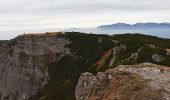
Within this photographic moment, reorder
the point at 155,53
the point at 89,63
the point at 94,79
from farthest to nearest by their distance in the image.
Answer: the point at 89,63
the point at 155,53
the point at 94,79

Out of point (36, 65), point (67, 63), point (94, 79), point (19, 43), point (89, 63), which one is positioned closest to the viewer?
point (94, 79)

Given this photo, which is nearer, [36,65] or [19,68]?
[36,65]

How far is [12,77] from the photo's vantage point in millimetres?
113812

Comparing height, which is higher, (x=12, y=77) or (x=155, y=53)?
(x=155, y=53)

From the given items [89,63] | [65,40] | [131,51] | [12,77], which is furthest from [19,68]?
[131,51]

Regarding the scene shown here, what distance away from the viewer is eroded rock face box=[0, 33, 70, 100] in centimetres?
10056

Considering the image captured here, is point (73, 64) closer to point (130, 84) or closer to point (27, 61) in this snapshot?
point (27, 61)

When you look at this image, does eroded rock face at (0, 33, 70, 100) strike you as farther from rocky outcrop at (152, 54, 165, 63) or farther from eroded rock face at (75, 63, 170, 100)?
eroded rock face at (75, 63, 170, 100)

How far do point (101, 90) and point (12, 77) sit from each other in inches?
3602

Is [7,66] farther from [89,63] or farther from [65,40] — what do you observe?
[89,63]

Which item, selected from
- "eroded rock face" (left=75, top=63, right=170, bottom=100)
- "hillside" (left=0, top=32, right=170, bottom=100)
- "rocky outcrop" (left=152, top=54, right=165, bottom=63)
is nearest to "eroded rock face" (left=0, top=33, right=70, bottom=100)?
"hillside" (left=0, top=32, right=170, bottom=100)

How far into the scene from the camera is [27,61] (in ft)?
350

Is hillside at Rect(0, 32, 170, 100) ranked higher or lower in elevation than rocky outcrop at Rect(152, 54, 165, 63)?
lower

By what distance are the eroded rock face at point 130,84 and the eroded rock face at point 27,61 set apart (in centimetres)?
7214
